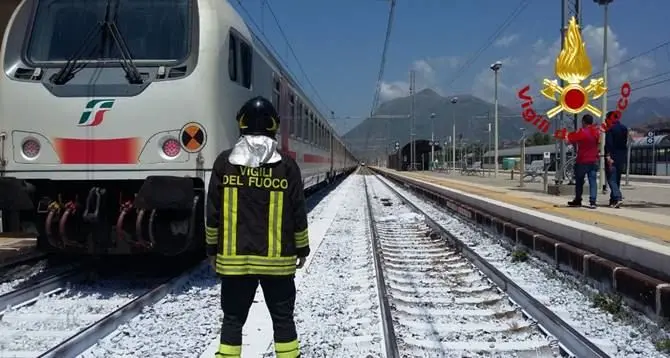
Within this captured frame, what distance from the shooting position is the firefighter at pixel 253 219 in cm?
346

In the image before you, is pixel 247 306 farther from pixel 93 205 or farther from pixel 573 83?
pixel 573 83

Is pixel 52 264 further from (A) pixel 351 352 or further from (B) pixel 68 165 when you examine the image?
(A) pixel 351 352

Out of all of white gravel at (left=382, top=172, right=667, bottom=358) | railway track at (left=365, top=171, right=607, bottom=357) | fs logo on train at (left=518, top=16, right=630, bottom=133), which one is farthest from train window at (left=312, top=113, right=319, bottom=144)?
railway track at (left=365, top=171, right=607, bottom=357)

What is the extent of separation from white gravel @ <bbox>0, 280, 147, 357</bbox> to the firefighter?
204 centimetres

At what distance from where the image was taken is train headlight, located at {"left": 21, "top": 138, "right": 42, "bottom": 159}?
6.43m

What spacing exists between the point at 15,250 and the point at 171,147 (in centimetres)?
348

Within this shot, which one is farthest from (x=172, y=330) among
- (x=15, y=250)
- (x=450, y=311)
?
(x=15, y=250)

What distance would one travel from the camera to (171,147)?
6.43 metres

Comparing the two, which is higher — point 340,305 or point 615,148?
point 615,148

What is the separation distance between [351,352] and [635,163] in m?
46.1

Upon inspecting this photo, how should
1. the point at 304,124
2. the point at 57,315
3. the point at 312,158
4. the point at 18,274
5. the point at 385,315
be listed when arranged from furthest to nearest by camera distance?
the point at 312,158, the point at 304,124, the point at 18,274, the point at 57,315, the point at 385,315

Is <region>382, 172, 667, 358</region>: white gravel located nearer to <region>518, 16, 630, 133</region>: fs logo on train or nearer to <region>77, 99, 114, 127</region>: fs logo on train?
<region>77, 99, 114, 127</region>: fs logo on train

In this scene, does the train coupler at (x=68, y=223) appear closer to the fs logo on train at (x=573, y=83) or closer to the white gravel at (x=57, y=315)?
the white gravel at (x=57, y=315)

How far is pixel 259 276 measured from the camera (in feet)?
11.5
